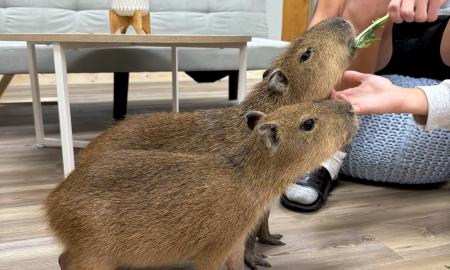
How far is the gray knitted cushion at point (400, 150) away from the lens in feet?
5.99

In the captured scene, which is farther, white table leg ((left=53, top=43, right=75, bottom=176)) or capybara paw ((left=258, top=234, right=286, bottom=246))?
white table leg ((left=53, top=43, right=75, bottom=176))

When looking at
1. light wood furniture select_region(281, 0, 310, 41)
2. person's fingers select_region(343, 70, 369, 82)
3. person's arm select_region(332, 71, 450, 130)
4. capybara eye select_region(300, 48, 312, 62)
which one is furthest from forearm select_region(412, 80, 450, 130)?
light wood furniture select_region(281, 0, 310, 41)

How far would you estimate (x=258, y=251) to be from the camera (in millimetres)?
1460

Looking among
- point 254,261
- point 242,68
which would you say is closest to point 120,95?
point 242,68

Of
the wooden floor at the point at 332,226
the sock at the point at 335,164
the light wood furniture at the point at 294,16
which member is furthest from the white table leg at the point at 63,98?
the light wood furniture at the point at 294,16

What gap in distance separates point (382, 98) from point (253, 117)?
1.24ft

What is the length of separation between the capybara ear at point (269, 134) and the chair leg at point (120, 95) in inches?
92.9

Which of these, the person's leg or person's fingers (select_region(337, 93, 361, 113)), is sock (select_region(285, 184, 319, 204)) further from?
person's fingers (select_region(337, 93, 361, 113))

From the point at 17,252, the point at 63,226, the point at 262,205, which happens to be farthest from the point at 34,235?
the point at 262,205

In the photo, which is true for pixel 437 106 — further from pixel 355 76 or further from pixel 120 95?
pixel 120 95

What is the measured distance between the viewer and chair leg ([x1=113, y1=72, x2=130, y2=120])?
3.31 m

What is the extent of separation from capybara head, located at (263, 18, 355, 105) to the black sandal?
1.66ft

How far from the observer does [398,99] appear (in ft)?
4.25

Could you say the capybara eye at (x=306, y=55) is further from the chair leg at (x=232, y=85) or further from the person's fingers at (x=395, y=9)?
the chair leg at (x=232, y=85)
